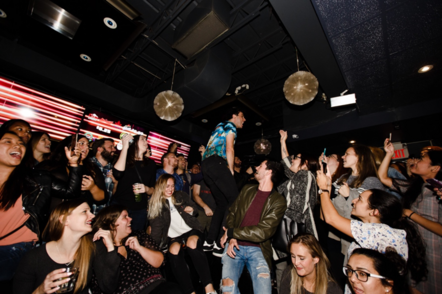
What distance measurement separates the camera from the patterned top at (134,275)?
6.50 ft

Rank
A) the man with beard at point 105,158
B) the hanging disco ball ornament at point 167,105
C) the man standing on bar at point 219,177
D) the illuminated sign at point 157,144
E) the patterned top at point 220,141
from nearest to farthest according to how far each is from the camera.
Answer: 1. the man standing on bar at point 219,177
2. the patterned top at point 220,141
3. the man with beard at point 105,158
4. the hanging disco ball ornament at point 167,105
5. the illuminated sign at point 157,144

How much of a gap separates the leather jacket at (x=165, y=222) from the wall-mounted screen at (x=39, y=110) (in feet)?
12.3

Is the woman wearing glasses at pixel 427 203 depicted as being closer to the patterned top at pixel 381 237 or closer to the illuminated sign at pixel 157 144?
the patterned top at pixel 381 237

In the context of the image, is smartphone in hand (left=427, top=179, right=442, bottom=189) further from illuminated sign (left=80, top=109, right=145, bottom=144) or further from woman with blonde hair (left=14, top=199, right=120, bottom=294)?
illuminated sign (left=80, top=109, right=145, bottom=144)

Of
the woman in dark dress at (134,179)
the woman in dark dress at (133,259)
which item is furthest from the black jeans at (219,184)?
the woman in dark dress at (134,179)

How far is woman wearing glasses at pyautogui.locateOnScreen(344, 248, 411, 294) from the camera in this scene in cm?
144

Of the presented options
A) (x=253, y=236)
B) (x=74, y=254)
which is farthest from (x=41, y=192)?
(x=253, y=236)

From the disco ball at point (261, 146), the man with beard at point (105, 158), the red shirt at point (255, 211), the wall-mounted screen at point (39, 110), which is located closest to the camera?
the red shirt at point (255, 211)

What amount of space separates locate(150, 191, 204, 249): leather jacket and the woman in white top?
6.30 ft

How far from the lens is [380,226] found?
1.72 meters

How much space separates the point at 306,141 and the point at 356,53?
11.7 feet

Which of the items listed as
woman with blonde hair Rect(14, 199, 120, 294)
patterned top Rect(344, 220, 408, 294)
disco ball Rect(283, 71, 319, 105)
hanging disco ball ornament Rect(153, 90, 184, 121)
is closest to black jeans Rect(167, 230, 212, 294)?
woman with blonde hair Rect(14, 199, 120, 294)

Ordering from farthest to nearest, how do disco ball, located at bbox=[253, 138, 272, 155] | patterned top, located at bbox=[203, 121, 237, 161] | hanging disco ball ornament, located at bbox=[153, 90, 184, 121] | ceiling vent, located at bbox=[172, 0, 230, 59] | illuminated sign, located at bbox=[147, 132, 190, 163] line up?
disco ball, located at bbox=[253, 138, 272, 155] → illuminated sign, located at bbox=[147, 132, 190, 163] → hanging disco ball ornament, located at bbox=[153, 90, 184, 121] → ceiling vent, located at bbox=[172, 0, 230, 59] → patterned top, located at bbox=[203, 121, 237, 161]

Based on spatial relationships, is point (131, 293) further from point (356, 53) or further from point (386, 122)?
point (386, 122)
